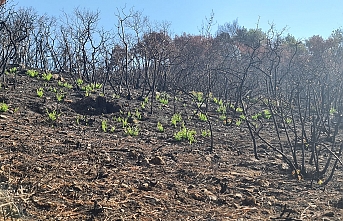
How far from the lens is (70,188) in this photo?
3.31 meters

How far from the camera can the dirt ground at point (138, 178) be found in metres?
2.96

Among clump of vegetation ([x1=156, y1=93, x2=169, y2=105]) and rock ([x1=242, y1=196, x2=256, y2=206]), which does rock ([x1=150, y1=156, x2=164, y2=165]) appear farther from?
clump of vegetation ([x1=156, y1=93, x2=169, y2=105])

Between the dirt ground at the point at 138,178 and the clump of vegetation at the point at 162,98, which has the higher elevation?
the clump of vegetation at the point at 162,98

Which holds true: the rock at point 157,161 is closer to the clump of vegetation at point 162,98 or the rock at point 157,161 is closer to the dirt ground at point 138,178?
the dirt ground at point 138,178

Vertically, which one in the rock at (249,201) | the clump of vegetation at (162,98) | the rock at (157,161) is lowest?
the rock at (249,201)

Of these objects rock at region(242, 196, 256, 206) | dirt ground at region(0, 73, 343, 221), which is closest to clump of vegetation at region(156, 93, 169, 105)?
dirt ground at region(0, 73, 343, 221)

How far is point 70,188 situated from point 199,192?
1290mm

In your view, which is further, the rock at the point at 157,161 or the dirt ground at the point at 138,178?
the rock at the point at 157,161

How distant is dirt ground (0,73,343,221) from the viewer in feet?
9.73

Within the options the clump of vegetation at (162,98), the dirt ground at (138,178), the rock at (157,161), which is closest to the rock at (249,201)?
the dirt ground at (138,178)

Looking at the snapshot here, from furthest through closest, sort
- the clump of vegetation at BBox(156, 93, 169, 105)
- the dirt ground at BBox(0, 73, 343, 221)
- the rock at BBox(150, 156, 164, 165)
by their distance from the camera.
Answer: the clump of vegetation at BBox(156, 93, 169, 105) < the rock at BBox(150, 156, 164, 165) < the dirt ground at BBox(0, 73, 343, 221)

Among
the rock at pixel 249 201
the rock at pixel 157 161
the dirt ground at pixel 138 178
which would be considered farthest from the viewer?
the rock at pixel 157 161

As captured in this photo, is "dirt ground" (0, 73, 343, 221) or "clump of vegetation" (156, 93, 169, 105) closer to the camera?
"dirt ground" (0, 73, 343, 221)

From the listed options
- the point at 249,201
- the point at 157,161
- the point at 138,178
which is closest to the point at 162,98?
the point at 157,161
